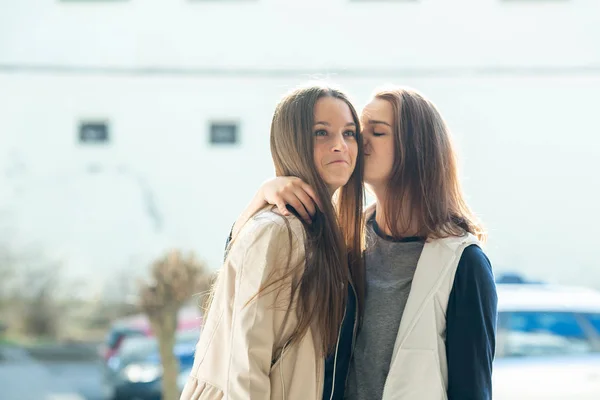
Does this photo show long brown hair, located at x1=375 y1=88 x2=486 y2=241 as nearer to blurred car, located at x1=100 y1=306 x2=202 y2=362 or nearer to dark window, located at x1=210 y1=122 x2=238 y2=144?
blurred car, located at x1=100 y1=306 x2=202 y2=362

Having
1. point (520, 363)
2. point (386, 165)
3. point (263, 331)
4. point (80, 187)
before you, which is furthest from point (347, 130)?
point (80, 187)

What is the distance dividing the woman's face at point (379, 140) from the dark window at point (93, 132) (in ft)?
9.02

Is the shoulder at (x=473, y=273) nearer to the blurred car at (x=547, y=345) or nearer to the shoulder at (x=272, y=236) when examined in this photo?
the shoulder at (x=272, y=236)

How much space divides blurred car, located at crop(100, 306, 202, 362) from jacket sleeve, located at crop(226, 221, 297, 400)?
246 cm

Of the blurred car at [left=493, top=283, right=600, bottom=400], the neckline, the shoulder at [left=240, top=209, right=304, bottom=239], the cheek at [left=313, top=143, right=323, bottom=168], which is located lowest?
the blurred car at [left=493, top=283, right=600, bottom=400]

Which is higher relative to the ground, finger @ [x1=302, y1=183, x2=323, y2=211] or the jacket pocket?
finger @ [x1=302, y1=183, x2=323, y2=211]

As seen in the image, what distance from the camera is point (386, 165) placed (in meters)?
1.46

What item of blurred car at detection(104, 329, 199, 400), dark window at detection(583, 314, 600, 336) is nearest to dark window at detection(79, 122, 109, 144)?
blurred car at detection(104, 329, 199, 400)

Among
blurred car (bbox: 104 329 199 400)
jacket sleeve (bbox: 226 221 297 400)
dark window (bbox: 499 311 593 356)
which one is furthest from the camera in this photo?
blurred car (bbox: 104 329 199 400)

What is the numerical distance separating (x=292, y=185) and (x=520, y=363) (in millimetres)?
1851

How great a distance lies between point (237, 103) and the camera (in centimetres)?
391

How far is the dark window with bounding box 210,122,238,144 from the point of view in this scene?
394 centimetres

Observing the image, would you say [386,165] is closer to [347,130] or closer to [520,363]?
[347,130]

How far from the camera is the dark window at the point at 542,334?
9.49 feet
